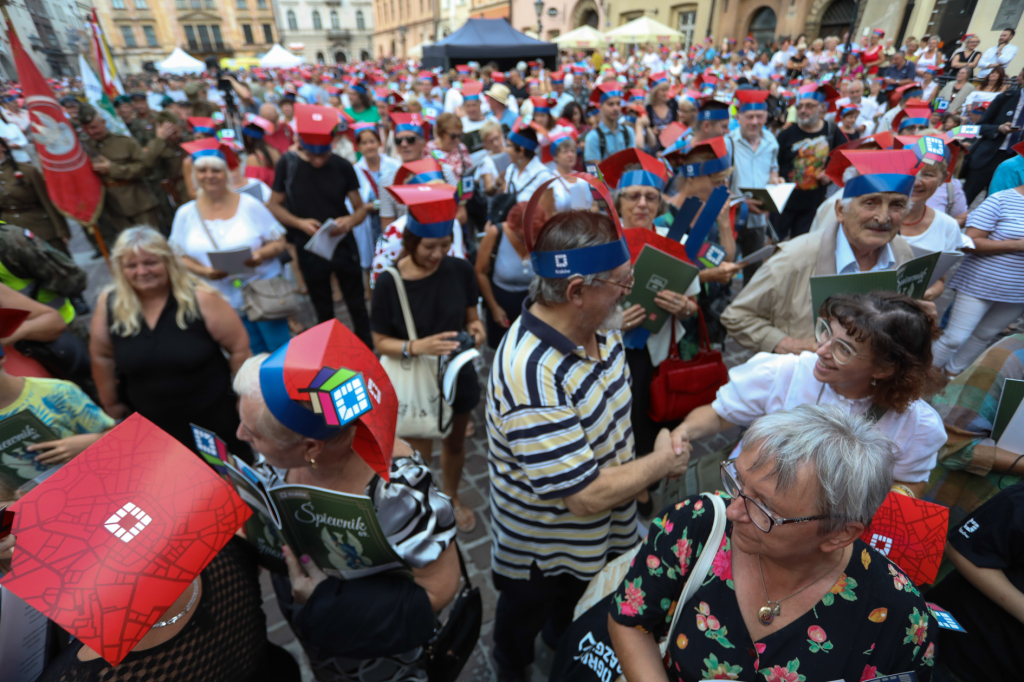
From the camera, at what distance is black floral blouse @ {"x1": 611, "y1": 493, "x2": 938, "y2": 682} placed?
3.98 feet

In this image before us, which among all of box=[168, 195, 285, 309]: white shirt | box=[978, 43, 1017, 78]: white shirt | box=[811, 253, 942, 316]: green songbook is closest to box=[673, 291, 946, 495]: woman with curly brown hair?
box=[811, 253, 942, 316]: green songbook

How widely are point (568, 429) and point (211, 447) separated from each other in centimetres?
139

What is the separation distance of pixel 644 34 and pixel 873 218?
22.6 m

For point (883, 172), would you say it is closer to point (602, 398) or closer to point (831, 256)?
point (831, 256)

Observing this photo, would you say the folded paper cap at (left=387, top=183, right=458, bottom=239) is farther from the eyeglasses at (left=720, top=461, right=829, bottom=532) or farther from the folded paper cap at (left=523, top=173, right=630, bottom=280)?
the eyeglasses at (left=720, top=461, right=829, bottom=532)

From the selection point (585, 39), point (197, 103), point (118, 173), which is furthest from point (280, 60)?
point (118, 173)

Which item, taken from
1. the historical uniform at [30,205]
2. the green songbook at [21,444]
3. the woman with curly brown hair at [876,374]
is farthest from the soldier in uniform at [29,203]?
the woman with curly brown hair at [876,374]

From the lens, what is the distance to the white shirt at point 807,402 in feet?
5.92

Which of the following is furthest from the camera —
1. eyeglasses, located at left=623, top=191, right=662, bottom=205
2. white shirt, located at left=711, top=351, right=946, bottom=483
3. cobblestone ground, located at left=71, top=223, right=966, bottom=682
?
eyeglasses, located at left=623, top=191, right=662, bottom=205

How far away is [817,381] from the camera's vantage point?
1958 millimetres

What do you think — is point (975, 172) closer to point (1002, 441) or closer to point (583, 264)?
point (1002, 441)

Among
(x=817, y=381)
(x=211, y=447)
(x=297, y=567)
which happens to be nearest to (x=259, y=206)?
(x=211, y=447)

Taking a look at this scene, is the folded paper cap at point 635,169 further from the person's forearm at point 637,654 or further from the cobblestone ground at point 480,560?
the person's forearm at point 637,654

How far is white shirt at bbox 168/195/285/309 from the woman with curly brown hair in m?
3.65
